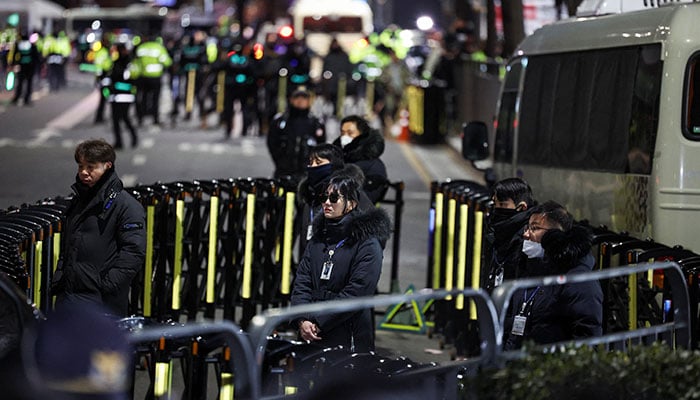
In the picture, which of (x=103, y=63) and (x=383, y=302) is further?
(x=103, y=63)

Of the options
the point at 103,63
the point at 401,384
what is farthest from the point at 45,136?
the point at 401,384

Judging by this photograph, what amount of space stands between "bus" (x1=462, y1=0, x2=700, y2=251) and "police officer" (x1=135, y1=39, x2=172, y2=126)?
16741 millimetres

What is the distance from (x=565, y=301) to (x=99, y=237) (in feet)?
9.19

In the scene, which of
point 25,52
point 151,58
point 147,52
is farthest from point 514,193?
point 25,52

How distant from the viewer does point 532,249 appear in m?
8.59

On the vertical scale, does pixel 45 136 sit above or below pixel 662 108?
below

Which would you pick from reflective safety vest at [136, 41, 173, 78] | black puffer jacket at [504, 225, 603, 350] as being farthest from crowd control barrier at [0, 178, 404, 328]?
reflective safety vest at [136, 41, 173, 78]

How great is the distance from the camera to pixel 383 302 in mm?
5793

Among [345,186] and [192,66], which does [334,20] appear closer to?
[192,66]

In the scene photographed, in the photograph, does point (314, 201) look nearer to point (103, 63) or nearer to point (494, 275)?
point (494, 275)

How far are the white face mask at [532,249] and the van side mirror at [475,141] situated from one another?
260 inches

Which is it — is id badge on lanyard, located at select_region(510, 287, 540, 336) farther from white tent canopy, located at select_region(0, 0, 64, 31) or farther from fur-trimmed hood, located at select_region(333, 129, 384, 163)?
white tent canopy, located at select_region(0, 0, 64, 31)

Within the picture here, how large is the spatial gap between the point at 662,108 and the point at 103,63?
22.7 m

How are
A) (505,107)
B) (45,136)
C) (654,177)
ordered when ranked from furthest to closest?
(45,136)
(505,107)
(654,177)
